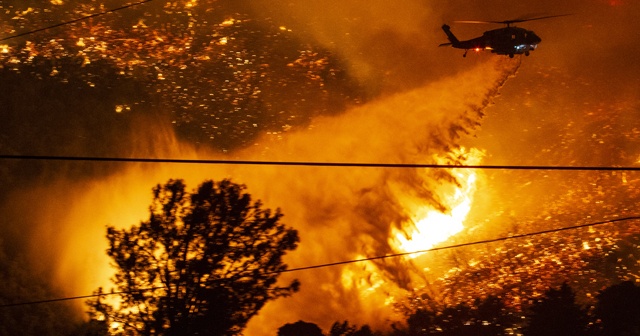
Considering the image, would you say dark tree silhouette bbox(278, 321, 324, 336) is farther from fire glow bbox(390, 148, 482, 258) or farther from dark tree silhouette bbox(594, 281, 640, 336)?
dark tree silhouette bbox(594, 281, 640, 336)

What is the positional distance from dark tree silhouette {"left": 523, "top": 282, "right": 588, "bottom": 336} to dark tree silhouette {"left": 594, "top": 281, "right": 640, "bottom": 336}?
4.13 ft

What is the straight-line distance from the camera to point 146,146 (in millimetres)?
52906

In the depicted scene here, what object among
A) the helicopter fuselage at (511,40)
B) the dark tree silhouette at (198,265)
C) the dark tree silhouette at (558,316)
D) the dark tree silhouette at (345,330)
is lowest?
the dark tree silhouette at (198,265)

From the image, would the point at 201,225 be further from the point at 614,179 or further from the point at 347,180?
the point at 614,179

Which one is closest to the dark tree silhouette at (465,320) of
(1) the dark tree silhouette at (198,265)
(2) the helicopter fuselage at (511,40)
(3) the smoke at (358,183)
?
(3) the smoke at (358,183)

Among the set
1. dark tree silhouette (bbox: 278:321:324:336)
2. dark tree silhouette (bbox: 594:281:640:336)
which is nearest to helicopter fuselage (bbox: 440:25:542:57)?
dark tree silhouette (bbox: 278:321:324:336)

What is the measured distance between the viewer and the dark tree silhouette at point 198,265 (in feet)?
57.1

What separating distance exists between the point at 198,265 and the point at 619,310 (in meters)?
26.0

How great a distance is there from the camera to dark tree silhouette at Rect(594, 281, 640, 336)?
108 feet

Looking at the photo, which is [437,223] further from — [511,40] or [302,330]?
[511,40]

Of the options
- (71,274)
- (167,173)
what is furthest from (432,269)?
(71,274)

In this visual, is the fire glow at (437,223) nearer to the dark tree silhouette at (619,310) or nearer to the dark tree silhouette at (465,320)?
the dark tree silhouette at (465,320)

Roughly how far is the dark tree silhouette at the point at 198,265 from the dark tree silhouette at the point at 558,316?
64.2 feet

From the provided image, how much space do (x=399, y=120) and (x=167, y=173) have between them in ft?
58.7
